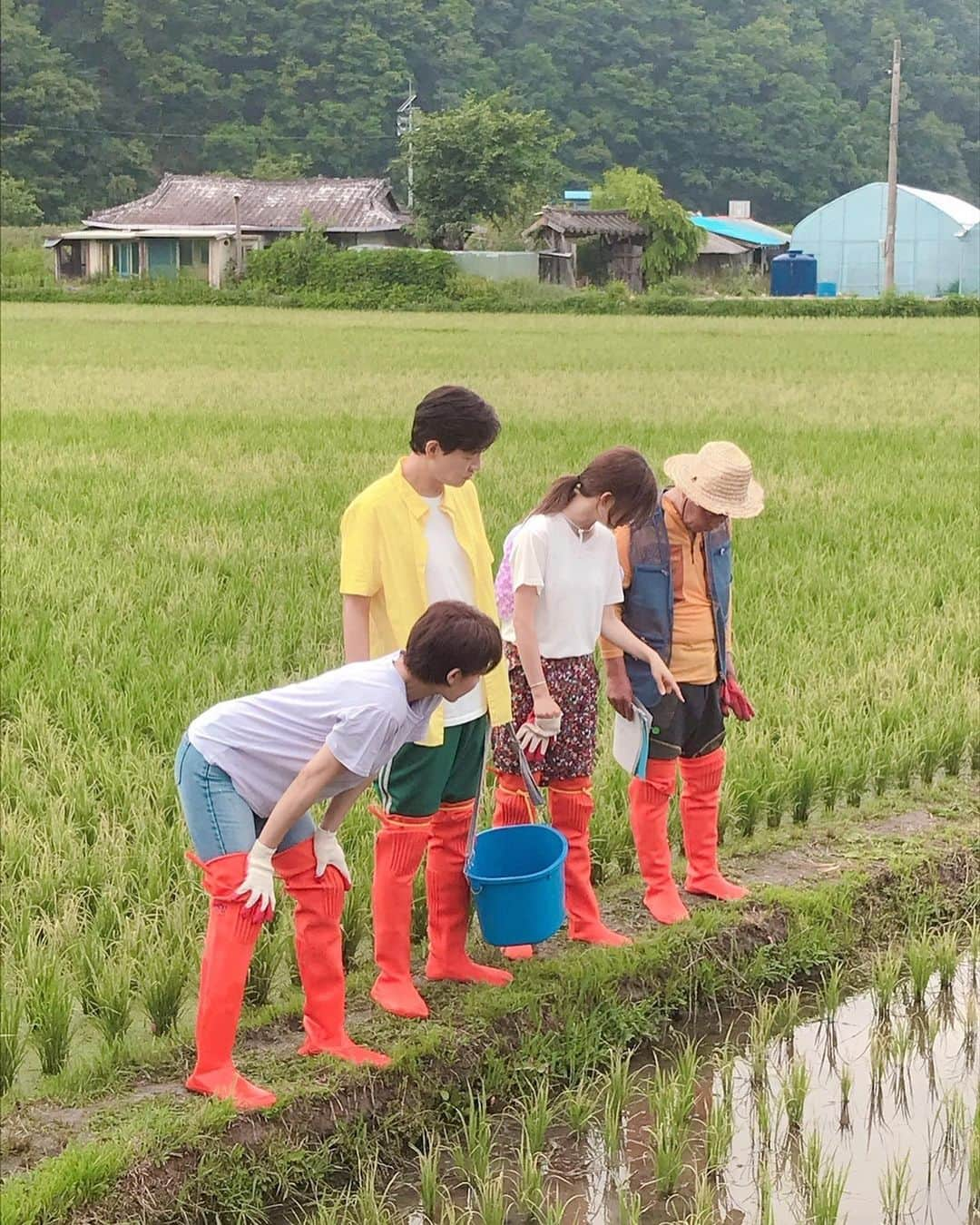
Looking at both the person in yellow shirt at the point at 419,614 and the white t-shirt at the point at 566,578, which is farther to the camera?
the white t-shirt at the point at 566,578

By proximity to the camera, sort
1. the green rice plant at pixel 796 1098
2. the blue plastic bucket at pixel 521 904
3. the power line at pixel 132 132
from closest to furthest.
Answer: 1. the green rice plant at pixel 796 1098
2. the blue plastic bucket at pixel 521 904
3. the power line at pixel 132 132

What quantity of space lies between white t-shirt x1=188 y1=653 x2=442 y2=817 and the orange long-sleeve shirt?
0.94m

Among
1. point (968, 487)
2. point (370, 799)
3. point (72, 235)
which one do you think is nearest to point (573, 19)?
Result: point (72, 235)

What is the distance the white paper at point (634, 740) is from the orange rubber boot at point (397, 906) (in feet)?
1.88

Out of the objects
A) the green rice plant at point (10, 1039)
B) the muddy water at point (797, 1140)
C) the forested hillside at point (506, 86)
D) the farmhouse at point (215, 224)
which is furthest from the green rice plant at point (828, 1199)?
the forested hillside at point (506, 86)

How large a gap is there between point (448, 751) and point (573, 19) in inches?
2311

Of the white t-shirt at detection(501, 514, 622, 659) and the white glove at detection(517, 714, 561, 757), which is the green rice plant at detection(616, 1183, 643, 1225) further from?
the white t-shirt at detection(501, 514, 622, 659)

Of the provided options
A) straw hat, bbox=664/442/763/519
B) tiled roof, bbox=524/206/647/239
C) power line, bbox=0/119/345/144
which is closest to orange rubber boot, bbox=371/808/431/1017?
straw hat, bbox=664/442/763/519

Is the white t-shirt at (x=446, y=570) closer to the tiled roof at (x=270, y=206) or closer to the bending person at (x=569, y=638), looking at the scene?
the bending person at (x=569, y=638)

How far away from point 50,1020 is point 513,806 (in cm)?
105

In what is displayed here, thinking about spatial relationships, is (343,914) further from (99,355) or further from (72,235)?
(72,235)

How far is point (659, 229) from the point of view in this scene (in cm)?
3847

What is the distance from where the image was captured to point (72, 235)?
36500mm

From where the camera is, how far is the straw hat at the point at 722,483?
10.1 ft
